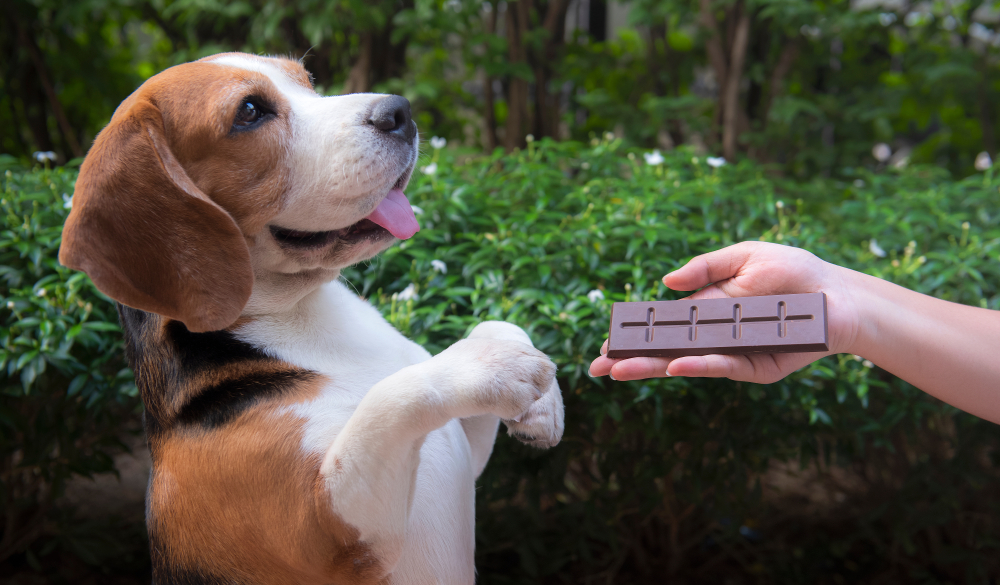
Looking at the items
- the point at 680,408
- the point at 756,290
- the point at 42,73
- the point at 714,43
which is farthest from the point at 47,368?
the point at 714,43

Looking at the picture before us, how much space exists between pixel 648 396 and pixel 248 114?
1668mm

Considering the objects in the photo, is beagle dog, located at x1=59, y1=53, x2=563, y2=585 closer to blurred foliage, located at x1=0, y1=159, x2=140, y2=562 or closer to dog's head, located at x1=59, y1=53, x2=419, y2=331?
dog's head, located at x1=59, y1=53, x2=419, y2=331

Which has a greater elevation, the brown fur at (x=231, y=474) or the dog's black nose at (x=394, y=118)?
the dog's black nose at (x=394, y=118)

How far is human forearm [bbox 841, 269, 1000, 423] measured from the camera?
180 centimetres

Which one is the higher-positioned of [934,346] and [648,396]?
[934,346]

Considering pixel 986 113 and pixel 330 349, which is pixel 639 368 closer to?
pixel 330 349

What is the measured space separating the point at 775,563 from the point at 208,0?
16.7 ft

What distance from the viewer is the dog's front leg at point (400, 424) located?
4.20 ft

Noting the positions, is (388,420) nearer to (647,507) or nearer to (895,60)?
(647,507)

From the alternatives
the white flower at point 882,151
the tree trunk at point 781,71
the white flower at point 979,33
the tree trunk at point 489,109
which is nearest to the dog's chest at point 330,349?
the tree trunk at point 489,109

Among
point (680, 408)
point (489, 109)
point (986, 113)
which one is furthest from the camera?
point (489, 109)

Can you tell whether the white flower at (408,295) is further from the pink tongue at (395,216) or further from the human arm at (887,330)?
the human arm at (887,330)

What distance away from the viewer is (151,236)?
1.37 m

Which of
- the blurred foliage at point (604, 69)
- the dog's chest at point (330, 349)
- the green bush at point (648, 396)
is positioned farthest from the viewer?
the blurred foliage at point (604, 69)
